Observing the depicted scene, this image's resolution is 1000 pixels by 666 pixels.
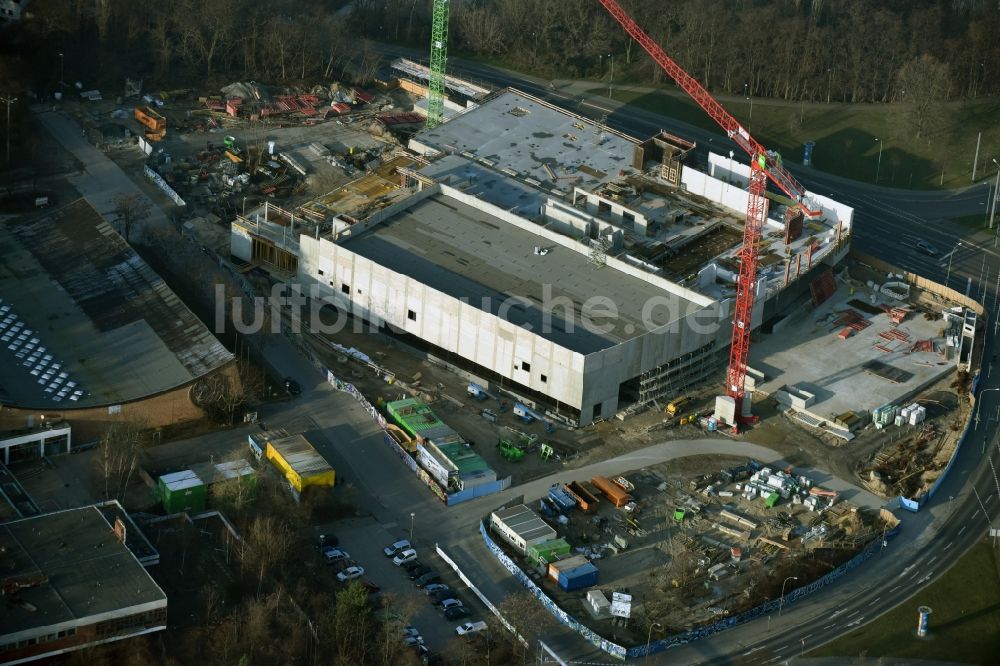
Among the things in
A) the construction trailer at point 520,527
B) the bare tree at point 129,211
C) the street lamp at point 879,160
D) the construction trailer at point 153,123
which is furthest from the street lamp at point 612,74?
the construction trailer at point 520,527

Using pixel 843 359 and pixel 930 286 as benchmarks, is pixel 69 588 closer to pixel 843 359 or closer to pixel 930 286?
pixel 843 359

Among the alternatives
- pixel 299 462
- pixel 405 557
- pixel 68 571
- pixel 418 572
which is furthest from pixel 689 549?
pixel 68 571

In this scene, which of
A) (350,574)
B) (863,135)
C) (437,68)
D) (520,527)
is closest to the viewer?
(350,574)

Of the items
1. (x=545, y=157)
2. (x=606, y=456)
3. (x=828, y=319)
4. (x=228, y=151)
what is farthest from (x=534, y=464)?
(x=228, y=151)

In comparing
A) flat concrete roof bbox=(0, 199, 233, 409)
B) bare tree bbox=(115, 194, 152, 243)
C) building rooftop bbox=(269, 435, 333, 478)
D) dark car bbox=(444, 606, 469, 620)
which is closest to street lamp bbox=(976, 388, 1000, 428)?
dark car bbox=(444, 606, 469, 620)

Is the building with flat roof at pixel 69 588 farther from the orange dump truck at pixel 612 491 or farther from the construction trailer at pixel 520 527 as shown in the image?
Result: the orange dump truck at pixel 612 491

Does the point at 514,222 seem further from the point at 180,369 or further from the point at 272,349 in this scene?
the point at 180,369
